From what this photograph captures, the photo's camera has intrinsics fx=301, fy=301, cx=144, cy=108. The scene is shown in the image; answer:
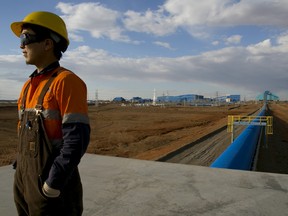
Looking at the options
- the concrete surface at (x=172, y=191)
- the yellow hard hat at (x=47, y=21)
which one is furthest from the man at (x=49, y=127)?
the concrete surface at (x=172, y=191)

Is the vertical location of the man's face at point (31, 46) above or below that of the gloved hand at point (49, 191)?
above

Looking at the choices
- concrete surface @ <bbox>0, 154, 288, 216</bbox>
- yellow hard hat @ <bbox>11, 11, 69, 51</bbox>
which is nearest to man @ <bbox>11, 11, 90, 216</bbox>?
yellow hard hat @ <bbox>11, 11, 69, 51</bbox>

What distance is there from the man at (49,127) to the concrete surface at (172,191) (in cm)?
139

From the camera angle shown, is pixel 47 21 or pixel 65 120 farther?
pixel 47 21

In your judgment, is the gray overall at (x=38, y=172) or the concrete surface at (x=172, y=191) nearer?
the gray overall at (x=38, y=172)

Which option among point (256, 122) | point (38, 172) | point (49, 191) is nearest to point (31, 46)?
Result: point (38, 172)

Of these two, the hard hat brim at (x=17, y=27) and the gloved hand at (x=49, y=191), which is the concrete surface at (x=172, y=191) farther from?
the hard hat brim at (x=17, y=27)

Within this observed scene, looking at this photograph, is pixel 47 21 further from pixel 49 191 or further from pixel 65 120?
pixel 49 191

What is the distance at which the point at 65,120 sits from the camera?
178cm

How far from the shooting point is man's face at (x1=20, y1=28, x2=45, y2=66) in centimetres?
199

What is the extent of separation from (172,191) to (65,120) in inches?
97.6

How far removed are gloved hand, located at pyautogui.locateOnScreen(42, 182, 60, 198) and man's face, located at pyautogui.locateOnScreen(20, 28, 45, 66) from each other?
845mm

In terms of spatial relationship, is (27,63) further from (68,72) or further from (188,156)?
(188,156)

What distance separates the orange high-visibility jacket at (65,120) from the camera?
67.5 inches
